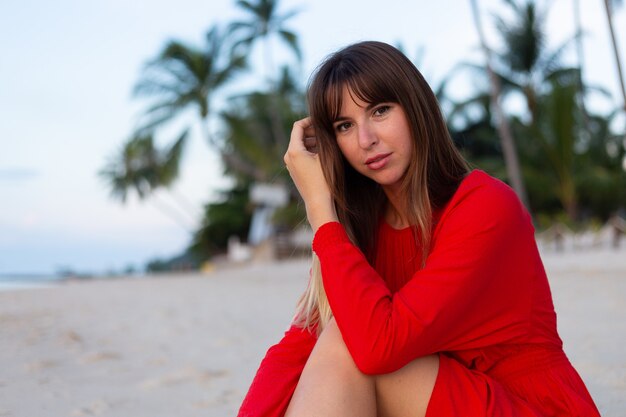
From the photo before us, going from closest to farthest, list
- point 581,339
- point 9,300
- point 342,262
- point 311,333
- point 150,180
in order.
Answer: point 342,262 → point 311,333 → point 581,339 → point 9,300 → point 150,180

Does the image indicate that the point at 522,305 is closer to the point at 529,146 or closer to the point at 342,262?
the point at 342,262

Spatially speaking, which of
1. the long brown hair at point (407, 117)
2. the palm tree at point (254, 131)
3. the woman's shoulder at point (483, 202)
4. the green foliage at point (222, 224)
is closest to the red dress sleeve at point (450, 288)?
the woman's shoulder at point (483, 202)

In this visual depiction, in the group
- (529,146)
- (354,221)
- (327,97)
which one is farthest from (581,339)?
(529,146)

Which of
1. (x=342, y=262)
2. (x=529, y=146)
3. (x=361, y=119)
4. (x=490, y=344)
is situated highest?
(x=361, y=119)

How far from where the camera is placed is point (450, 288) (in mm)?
1309

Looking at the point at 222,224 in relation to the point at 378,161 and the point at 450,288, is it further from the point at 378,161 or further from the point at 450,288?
the point at 450,288

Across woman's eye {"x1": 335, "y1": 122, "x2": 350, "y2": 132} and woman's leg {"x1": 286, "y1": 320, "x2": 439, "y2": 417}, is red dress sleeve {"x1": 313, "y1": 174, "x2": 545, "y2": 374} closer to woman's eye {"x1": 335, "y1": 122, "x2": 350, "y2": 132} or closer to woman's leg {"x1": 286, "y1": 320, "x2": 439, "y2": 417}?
woman's leg {"x1": 286, "y1": 320, "x2": 439, "y2": 417}

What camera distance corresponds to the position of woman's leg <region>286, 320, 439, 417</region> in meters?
1.28

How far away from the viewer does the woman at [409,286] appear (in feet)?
4.27

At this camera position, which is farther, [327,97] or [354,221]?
[354,221]

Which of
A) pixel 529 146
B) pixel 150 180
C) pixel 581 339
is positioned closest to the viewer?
pixel 581 339

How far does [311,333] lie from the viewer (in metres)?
1.65

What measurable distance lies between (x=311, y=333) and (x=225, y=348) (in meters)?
2.58

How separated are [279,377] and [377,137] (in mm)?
645
